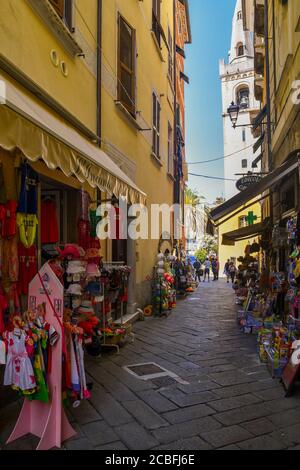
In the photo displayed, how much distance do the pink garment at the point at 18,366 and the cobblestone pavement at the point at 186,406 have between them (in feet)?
1.76

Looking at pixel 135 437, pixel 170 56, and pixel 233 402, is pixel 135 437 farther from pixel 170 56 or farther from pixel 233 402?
pixel 170 56

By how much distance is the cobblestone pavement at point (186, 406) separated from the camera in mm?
3412

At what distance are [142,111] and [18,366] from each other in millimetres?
8533

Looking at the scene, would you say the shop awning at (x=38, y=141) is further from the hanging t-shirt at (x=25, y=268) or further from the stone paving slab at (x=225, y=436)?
the stone paving slab at (x=225, y=436)

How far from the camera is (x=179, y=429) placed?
3.62 meters

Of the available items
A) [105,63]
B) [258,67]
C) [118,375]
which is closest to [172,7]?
[258,67]

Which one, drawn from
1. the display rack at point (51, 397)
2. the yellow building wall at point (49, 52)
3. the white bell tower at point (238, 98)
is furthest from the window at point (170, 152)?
the white bell tower at point (238, 98)

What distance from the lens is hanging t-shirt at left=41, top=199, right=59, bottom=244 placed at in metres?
5.17

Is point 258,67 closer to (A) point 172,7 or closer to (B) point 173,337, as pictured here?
(A) point 172,7

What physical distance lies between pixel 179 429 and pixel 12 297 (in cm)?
204

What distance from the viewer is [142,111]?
1060 centimetres

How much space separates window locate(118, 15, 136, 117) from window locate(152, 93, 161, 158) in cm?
280

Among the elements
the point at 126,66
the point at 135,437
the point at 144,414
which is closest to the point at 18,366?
the point at 135,437

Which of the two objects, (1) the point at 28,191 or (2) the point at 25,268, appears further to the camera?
(2) the point at 25,268
